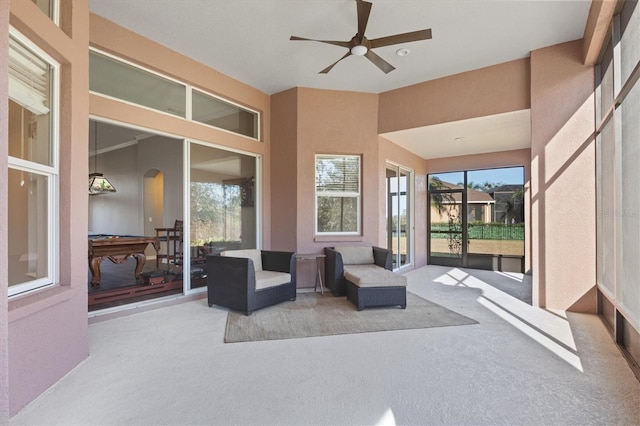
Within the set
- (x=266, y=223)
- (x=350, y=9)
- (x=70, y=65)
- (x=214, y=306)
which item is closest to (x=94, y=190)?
(x=266, y=223)

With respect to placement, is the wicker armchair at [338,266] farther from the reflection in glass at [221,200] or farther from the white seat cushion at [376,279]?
the reflection in glass at [221,200]

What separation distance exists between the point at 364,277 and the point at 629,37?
343 centimetres

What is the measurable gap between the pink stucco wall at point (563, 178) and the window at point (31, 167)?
17.2ft

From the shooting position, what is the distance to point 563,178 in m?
3.87

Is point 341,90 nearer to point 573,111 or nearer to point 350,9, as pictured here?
point 350,9

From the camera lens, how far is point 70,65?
95.7 inches

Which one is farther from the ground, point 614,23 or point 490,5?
point 490,5

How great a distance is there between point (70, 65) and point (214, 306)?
9.89 feet

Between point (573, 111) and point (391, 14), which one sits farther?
point (573, 111)

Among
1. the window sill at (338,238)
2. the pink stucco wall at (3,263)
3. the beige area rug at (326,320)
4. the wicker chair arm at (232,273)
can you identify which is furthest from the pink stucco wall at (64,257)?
the window sill at (338,238)

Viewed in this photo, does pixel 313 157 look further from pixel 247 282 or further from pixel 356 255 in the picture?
pixel 247 282

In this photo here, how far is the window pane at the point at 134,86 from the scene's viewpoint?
11.4 ft

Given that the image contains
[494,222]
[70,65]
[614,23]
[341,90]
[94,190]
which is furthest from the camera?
[494,222]

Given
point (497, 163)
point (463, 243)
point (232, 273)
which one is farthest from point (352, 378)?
point (497, 163)
